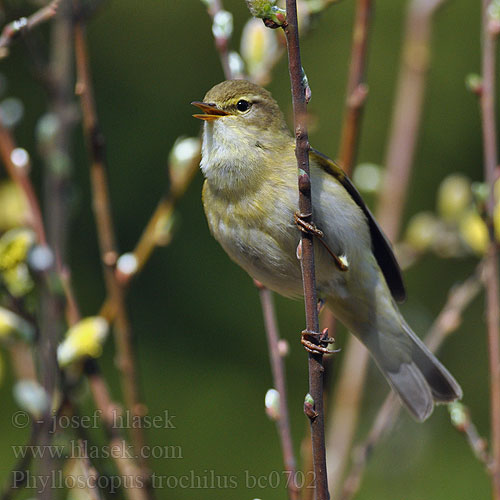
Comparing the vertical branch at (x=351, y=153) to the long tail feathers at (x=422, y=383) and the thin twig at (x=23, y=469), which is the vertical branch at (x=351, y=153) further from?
the thin twig at (x=23, y=469)

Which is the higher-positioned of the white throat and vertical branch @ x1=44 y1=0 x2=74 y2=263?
vertical branch @ x1=44 y1=0 x2=74 y2=263

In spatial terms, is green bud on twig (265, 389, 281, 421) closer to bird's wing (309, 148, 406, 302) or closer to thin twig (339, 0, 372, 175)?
thin twig (339, 0, 372, 175)

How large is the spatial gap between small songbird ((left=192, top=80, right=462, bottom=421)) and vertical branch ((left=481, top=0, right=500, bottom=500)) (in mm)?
428

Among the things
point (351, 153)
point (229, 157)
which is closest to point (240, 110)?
point (229, 157)

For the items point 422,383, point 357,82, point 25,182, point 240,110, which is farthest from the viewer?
point 422,383

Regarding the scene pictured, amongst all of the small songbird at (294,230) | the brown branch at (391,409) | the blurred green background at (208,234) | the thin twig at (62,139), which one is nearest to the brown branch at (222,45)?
the small songbird at (294,230)

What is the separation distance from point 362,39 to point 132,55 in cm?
287

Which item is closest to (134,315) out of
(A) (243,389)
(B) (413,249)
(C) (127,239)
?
(C) (127,239)

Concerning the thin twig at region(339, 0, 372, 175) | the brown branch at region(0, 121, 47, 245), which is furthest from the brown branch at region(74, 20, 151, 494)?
the thin twig at region(339, 0, 372, 175)

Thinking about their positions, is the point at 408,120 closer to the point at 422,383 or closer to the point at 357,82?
the point at 357,82

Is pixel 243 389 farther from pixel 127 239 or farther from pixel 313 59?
pixel 313 59

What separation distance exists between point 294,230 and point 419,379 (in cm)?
68

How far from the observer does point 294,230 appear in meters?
2.00

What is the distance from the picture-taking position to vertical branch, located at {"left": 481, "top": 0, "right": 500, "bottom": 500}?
1589 millimetres
